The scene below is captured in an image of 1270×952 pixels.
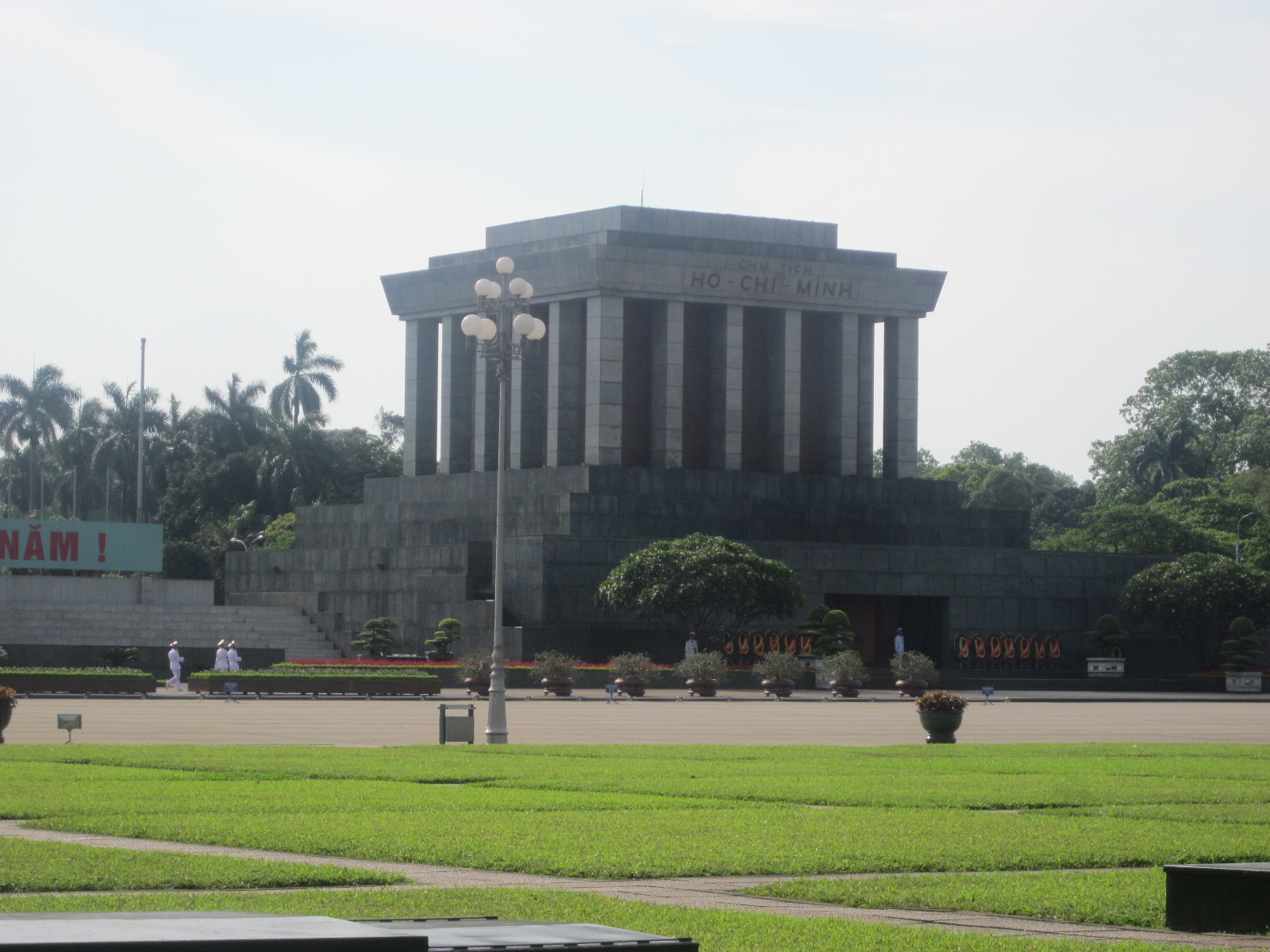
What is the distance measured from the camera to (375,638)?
68.1 m

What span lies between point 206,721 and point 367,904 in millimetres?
27820

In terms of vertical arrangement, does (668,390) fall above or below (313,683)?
above

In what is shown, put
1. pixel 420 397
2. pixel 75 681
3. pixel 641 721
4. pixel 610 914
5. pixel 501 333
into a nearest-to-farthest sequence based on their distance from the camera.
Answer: pixel 610 914
pixel 501 333
pixel 641 721
pixel 75 681
pixel 420 397

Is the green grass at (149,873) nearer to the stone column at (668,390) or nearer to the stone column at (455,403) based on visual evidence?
the stone column at (668,390)

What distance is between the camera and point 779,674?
191 ft

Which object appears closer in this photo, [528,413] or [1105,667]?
[1105,667]

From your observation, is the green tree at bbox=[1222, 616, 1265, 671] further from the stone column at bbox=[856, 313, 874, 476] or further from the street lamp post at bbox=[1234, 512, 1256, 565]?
the street lamp post at bbox=[1234, 512, 1256, 565]

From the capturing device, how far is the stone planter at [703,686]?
187ft

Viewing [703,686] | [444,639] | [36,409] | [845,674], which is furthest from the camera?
[36,409]

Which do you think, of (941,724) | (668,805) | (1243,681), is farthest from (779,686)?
(668,805)

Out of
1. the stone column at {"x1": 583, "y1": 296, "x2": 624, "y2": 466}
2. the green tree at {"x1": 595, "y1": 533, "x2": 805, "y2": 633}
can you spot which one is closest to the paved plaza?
the green tree at {"x1": 595, "y1": 533, "x2": 805, "y2": 633}

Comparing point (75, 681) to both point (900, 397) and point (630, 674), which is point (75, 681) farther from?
point (900, 397)

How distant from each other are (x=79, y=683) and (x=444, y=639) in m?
15.3

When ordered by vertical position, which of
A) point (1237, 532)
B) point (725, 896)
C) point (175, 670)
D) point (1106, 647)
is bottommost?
point (175, 670)
